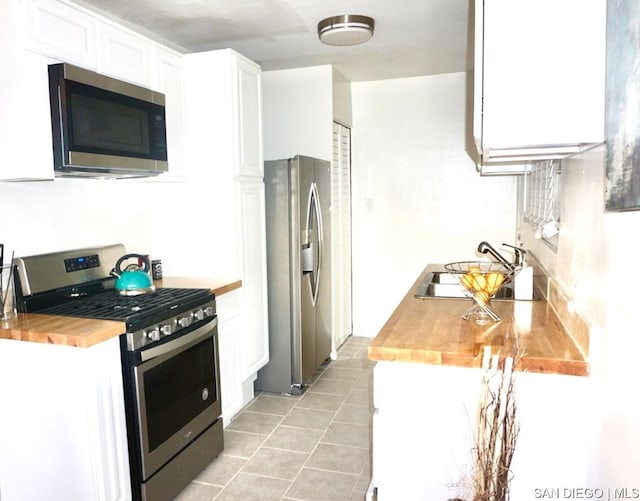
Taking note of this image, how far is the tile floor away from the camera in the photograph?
2.35 m

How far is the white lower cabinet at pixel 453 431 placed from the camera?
1.50 metres

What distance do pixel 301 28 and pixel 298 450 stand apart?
2.53 meters

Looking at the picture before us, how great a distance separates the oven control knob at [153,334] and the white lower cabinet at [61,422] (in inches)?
5.5

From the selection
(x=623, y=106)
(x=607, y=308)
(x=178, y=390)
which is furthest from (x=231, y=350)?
(x=623, y=106)

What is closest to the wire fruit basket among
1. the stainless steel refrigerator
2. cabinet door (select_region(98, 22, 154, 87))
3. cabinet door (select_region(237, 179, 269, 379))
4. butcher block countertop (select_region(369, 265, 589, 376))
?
butcher block countertop (select_region(369, 265, 589, 376))

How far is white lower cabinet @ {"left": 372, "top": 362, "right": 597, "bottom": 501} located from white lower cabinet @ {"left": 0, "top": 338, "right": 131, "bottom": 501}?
1.04m

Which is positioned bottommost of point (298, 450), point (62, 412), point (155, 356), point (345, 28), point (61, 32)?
point (298, 450)

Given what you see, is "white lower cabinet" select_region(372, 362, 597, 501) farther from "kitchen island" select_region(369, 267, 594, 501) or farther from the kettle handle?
the kettle handle

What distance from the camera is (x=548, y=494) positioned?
1.51 m

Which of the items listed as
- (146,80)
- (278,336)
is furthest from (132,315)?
(278,336)

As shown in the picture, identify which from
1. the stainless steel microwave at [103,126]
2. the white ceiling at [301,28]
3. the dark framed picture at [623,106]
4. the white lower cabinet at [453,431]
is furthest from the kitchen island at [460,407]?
the white ceiling at [301,28]

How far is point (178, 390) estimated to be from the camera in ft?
7.50

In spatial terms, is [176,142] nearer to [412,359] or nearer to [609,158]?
[412,359]

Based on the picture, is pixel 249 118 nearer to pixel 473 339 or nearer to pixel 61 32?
pixel 61 32
